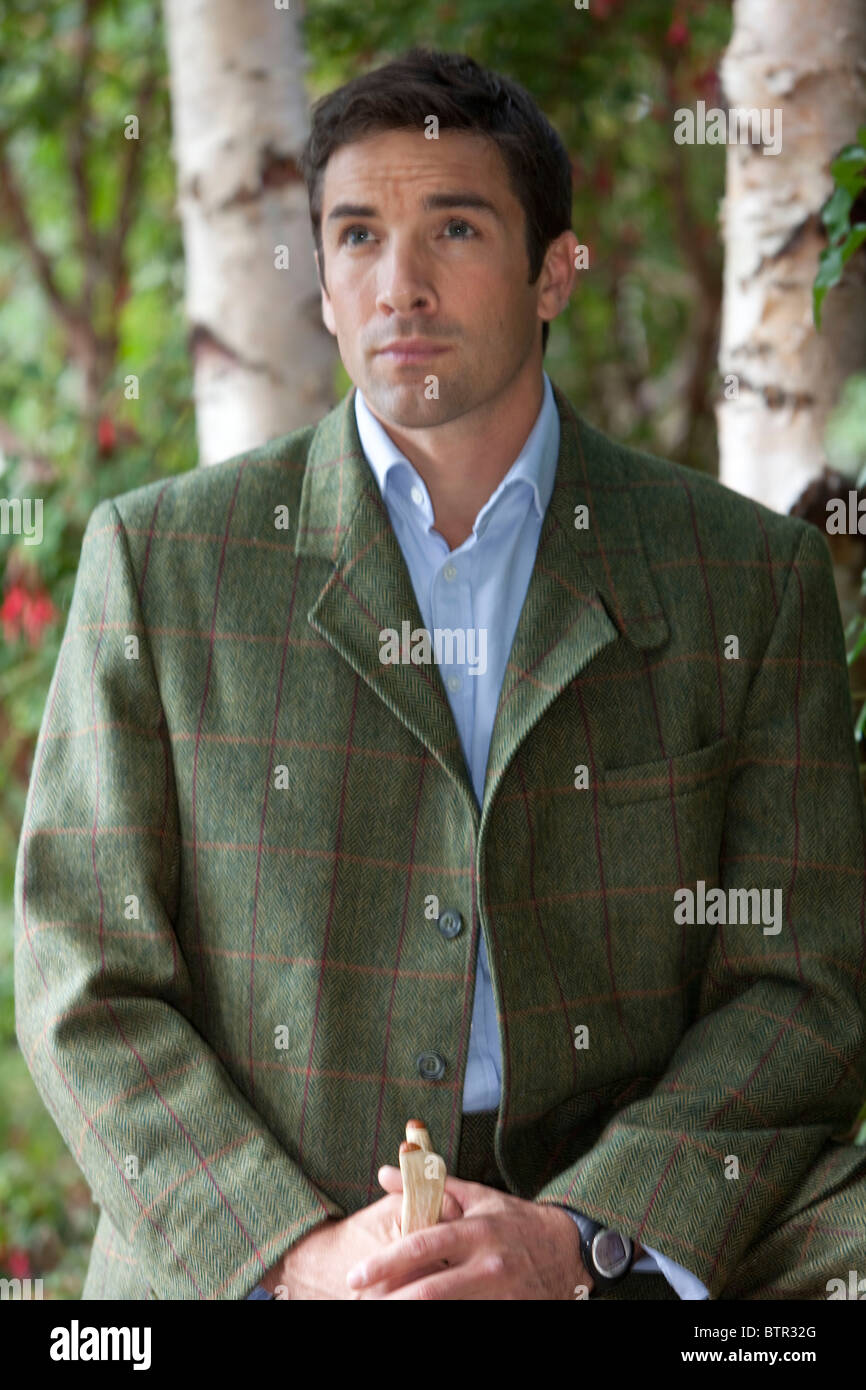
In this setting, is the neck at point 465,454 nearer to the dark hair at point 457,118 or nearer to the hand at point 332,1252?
the dark hair at point 457,118

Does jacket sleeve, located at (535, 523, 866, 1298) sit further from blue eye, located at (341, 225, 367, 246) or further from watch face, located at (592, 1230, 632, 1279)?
blue eye, located at (341, 225, 367, 246)

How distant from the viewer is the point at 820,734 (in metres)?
1.80

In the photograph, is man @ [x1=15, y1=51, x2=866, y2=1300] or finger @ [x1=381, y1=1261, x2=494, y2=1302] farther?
man @ [x1=15, y1=51, x2=866, y2=1300]

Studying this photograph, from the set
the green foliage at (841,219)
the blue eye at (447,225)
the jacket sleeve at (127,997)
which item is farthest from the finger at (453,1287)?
the green foliage at (841,219)

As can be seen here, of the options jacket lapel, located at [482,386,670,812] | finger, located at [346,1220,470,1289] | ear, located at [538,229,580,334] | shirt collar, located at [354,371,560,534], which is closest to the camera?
finger, located at [346,1220,470,1289]

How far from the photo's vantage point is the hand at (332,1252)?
1.56 m

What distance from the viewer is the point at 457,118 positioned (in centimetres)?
179

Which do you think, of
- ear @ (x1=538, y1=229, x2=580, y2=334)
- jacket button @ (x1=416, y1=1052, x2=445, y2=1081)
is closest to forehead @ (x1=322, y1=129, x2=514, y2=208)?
ear @ (x1=538, y1=229, x2=580, y2=334)

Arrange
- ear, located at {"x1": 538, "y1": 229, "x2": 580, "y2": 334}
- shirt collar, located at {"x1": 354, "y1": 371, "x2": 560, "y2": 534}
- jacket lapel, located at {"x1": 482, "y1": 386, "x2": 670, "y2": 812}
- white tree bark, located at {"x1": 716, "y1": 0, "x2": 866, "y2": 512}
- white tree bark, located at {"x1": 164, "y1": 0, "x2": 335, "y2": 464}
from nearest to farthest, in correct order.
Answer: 1. jacket lapel, located at {"x1": 482, "y1": 386, "x2": 670, "y2": 812}
2. shirt collar, located at {"x1": 354, "y1": 371, "x2": 560, "y2": 534}
3. ear, located at {"x1": 538, "y1": 229, "x2": 580, "y2": 334}
4. white tree bark, located at {"x1": 716, "y1": 0, "x2": 866, "y2": 512}
5. white tree bark, located at {"x1": 164, "y1": 0, "x2": 335, "y2": 464}

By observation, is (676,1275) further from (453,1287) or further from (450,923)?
(450,923)

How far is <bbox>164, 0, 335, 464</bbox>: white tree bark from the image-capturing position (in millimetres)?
2408

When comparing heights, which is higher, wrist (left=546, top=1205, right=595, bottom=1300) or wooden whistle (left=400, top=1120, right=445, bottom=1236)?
wooden whistle (left=400, top=1120, right=445, bottom=1236)
